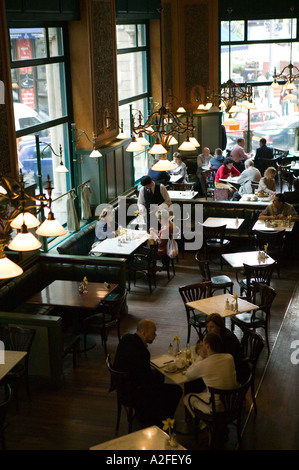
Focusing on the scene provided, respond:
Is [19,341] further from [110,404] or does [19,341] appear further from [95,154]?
[95,154]

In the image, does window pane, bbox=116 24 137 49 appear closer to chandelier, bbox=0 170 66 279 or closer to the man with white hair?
the man with white hair

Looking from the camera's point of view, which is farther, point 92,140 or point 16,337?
point 92,140

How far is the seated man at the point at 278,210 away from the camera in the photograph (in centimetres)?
1148

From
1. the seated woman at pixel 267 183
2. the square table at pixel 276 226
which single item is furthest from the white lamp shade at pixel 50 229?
the seated woman at pixel 267 183

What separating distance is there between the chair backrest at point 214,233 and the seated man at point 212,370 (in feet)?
17.0

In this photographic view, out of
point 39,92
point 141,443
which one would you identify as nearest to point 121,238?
point 39,92

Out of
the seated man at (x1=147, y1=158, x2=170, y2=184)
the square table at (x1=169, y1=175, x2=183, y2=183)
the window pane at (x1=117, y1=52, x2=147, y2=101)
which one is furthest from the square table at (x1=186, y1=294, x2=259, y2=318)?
the window pane at (x1=117, y1=52, x2=147, y2=101)

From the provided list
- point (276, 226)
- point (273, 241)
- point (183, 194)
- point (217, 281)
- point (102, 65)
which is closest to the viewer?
point (217, 281)

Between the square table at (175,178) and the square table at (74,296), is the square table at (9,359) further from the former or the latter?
the square table at (175,178)

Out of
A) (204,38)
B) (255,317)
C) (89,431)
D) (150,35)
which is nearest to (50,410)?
(89,431)

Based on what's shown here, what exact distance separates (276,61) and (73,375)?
42.5 ft

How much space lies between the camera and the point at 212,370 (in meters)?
6.12

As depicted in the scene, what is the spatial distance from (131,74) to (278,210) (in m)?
5.55
